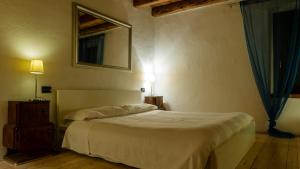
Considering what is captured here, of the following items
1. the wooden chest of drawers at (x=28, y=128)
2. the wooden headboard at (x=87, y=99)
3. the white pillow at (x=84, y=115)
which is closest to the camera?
the wooden chest of drawers at (x=28, y=128)

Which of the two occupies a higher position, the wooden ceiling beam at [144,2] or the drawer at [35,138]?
the wooden ceiling beam at [144,2]

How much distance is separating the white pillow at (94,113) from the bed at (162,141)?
0.28ft

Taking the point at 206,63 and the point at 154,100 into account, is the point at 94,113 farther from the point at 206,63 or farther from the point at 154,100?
the point at 206,63

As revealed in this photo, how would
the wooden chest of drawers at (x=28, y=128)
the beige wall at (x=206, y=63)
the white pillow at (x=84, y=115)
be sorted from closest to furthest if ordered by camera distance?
1. the wooden chest of drawers at (x=28, y=128)
2. the white pillow at (x=84, y=115)
3. the beige wall at (x=206, y=63)

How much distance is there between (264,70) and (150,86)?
7.91 ft

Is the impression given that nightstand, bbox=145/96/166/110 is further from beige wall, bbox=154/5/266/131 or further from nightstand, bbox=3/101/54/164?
nightstand, bbox=3/101/54/164

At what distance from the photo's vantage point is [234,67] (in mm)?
4418

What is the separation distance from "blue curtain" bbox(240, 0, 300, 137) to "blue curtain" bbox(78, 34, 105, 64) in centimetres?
275

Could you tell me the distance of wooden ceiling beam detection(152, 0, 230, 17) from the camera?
14.5 ft

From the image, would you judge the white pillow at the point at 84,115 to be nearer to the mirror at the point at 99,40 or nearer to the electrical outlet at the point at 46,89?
the electrical outlet at the point at 46,89

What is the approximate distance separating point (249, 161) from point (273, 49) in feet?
7.87

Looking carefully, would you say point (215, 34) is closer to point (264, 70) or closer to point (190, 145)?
point (264, 70)

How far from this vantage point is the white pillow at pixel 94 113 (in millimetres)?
2828

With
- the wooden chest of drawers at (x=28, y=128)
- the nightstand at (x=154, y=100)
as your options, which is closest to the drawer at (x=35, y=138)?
the wooden chest of drawers at (x=28, y=128)
